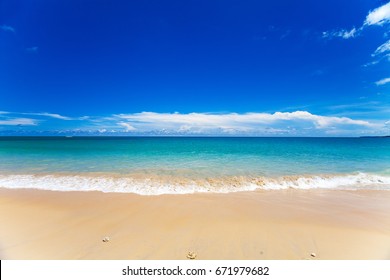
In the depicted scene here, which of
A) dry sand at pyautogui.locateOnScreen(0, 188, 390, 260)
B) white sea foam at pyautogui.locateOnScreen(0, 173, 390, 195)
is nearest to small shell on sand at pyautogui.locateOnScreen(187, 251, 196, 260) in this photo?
dry sand at pyautogui.locateOnScreen(0, 188, 390, 260)

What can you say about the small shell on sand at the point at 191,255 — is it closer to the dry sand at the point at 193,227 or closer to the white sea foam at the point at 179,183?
the dry sand at the point at 193,227

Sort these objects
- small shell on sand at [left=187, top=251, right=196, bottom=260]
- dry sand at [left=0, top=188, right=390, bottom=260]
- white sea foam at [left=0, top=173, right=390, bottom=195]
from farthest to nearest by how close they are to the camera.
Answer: white sea foam at [left=0, top=173, right=390, bottom=195] < dry sand at [left=0, top=188, right=390, bottom=260] < small shell on sand at [left=187, top=251, right=196, bottom=260]

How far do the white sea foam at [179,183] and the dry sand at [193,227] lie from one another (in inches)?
43.2

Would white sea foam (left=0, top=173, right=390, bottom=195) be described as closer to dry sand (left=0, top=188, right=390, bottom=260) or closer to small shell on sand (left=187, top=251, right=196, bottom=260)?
dry sand (left=0, top=188, right=390, bottom=260)

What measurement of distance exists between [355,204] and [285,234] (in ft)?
13.9

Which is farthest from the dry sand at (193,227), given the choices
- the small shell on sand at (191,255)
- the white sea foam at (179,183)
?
the white sea foam at (179,183)

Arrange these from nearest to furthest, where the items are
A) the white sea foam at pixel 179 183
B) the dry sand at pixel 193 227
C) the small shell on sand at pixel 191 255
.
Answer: the small shell on sand at pixel 191 255 → the dry sand at pixel 193 227 → the white sea foam at pixel 179 183

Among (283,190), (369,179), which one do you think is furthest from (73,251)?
(369,179)

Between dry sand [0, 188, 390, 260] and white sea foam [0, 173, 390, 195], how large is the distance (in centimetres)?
110

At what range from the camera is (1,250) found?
4.18 m

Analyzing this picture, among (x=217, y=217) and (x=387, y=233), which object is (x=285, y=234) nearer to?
(x=217, y=217)

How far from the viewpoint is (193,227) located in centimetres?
496

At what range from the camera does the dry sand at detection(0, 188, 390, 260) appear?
404 centimetres

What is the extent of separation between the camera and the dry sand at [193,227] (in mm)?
4043
